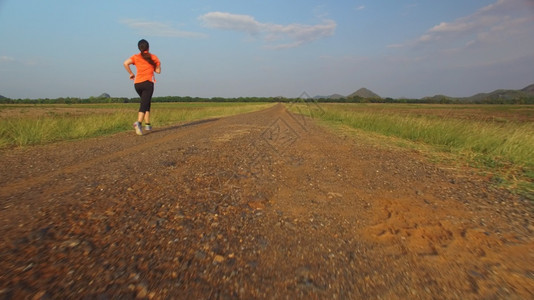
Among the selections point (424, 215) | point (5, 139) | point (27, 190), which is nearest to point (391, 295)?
point (424, 215)

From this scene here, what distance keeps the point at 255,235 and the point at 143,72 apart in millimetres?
6314

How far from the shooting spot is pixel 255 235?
5.39ft

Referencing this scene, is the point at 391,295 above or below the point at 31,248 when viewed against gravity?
below

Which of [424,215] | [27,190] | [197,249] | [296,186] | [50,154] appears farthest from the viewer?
[50,154]

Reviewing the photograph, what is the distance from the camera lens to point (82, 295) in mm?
1018

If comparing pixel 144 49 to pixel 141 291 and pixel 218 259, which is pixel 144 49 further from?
pixel 141 291

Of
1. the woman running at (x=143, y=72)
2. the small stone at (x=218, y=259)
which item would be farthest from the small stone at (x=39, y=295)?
the woman running at (x=143, y=72)

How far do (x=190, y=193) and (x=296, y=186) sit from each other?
111 centimetres

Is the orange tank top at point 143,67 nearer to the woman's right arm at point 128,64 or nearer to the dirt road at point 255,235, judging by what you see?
the woman's right arm at point 128,64

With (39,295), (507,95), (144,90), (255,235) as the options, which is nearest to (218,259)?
(255,235)

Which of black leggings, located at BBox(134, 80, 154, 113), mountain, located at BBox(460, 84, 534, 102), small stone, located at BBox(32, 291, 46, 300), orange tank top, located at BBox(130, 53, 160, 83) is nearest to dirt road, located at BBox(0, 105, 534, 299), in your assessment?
small stone, located at BBox(32, 291, 46, 300)

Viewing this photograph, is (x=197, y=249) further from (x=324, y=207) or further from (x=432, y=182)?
(x=432, y=182)

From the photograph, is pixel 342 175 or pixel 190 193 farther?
pixel 342 175

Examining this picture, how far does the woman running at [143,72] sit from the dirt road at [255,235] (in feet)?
12.0
